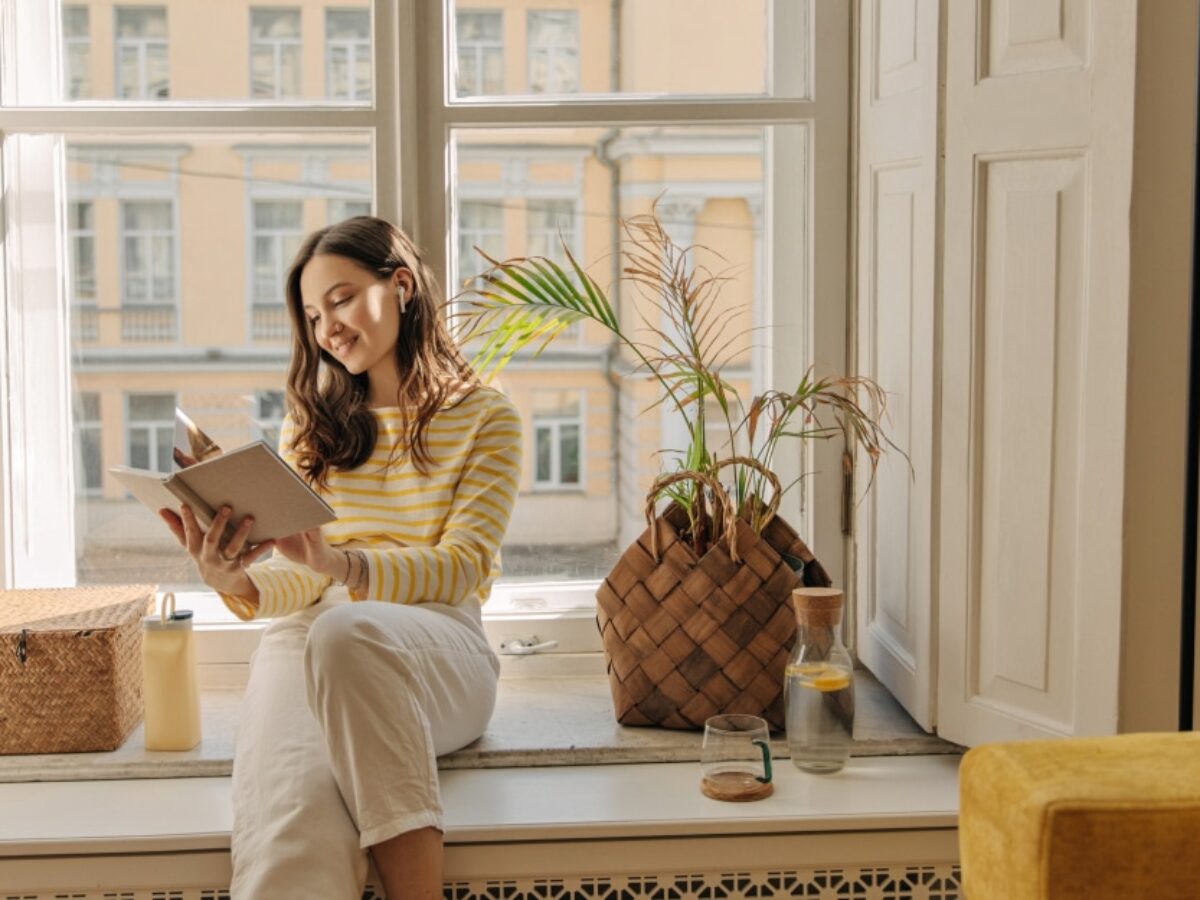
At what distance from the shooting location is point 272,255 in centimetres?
254

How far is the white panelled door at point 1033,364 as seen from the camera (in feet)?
5.97

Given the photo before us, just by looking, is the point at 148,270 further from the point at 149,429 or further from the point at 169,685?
the point at 169,685

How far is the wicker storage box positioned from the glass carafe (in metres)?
1.02

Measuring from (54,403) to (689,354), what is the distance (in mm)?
1123

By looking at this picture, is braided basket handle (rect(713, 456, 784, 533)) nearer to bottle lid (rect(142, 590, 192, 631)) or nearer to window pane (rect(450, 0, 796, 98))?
window pane (rect(450, 0, 796, 98))

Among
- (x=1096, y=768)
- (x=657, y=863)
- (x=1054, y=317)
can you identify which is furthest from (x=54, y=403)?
(x=1096, y=768)

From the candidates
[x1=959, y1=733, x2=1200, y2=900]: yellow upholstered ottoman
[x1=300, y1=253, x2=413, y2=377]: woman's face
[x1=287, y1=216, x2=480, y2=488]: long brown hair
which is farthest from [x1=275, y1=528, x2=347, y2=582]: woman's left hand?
[x1=959, y1=733, x2=1200, y2=900]: yellow upholstered ottoman

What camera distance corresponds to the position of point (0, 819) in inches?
77.7

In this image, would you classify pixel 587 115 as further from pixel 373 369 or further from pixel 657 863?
pixel 657 863

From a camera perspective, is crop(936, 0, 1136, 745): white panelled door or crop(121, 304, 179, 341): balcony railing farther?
crop(121, 304, 179, 341): balcony railing

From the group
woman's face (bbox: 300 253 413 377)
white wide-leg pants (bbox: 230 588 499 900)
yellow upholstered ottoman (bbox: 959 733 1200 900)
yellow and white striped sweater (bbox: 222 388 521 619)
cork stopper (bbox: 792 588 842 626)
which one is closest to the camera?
yellow upholstered ottoman (bbox: 959 733 1200 900)

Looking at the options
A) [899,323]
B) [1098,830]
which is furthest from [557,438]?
[1098,830]

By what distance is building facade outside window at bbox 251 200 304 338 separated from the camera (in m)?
2.52

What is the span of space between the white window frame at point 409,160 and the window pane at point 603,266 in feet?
0.13
